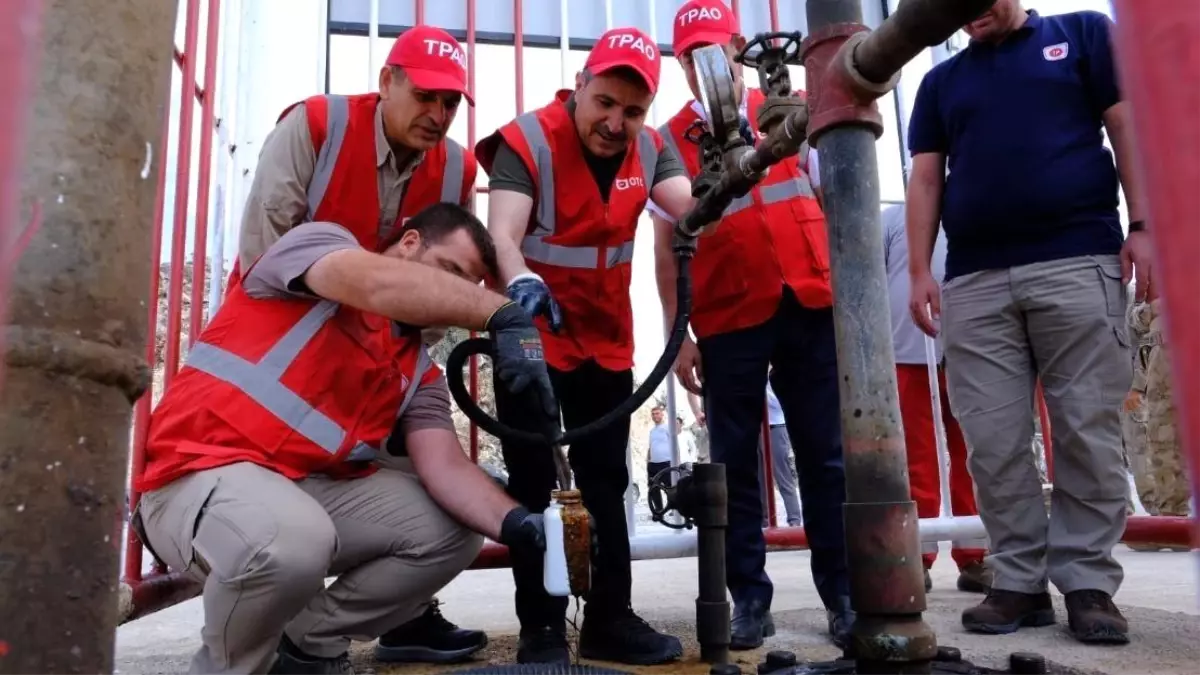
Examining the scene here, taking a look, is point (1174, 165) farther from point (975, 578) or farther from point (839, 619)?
point (975, 578)

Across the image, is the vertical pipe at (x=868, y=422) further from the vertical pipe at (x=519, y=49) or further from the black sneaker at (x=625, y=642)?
the vertical pipe at (x=519, y=49)

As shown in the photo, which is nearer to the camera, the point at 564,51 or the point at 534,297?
the point at 534,297

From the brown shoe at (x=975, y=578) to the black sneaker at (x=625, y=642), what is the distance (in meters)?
1.43

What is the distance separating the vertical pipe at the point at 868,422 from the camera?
115 centimetres

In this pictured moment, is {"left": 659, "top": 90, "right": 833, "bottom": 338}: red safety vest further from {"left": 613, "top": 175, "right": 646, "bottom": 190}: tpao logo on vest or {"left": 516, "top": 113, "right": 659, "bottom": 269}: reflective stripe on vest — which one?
{"left": 516, "top": 113, "right": 659, "bottom": 269}: reflective stripe on vest

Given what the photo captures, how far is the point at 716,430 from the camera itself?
233 centimetres

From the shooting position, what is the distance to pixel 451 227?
194 centimetres

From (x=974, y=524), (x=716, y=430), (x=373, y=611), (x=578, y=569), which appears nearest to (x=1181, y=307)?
(x=578, y=569)

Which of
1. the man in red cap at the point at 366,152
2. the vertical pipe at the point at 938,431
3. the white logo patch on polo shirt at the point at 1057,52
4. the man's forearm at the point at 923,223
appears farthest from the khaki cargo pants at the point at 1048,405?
the man in red cap at the point at 366,152

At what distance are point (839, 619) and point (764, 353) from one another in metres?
0.67

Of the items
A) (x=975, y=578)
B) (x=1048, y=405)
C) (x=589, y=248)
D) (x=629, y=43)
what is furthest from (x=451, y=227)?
(x=975, y=578)

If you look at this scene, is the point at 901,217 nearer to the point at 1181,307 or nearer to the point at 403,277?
the point at 403,277

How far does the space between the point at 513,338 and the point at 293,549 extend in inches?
20.8

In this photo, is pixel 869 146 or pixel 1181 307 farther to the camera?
pixel 869 146
